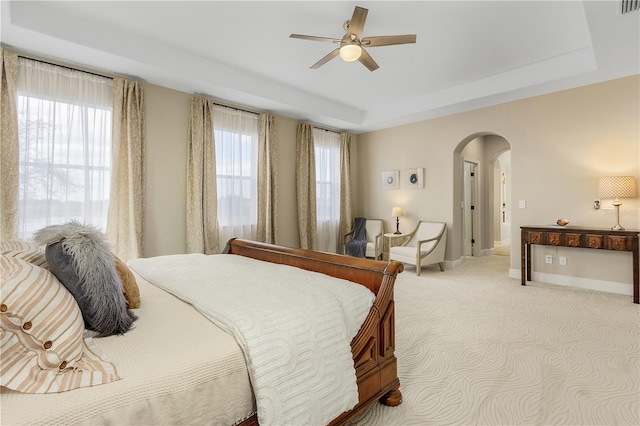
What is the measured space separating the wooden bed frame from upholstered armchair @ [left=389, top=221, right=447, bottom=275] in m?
3.27

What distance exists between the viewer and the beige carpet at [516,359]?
1.73 meters

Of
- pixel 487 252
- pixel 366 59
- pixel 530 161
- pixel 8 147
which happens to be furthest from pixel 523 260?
pixel 8 147

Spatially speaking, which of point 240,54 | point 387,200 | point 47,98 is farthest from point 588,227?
point 47,98

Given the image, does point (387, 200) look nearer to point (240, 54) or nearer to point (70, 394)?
point (240, 54)

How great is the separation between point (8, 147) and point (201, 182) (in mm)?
1928

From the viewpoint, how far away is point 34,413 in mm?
794

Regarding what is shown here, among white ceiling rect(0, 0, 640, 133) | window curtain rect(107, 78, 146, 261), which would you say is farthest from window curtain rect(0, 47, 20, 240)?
window curtain rect(107, 78, 146, 261)

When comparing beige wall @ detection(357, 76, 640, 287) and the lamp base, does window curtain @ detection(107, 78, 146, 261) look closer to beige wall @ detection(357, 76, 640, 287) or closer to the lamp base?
beige wall @ detection(357, 76, 640, 287)

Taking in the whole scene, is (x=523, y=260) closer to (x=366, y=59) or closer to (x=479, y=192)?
(x=479, y=192)

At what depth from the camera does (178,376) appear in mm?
996

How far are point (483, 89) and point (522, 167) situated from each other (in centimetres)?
130

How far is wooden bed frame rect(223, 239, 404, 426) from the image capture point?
1.56 m

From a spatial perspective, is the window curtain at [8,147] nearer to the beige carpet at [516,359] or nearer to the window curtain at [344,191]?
the beige carpet at [516,359]

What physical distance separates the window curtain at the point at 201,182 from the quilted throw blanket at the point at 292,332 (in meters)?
2.58
